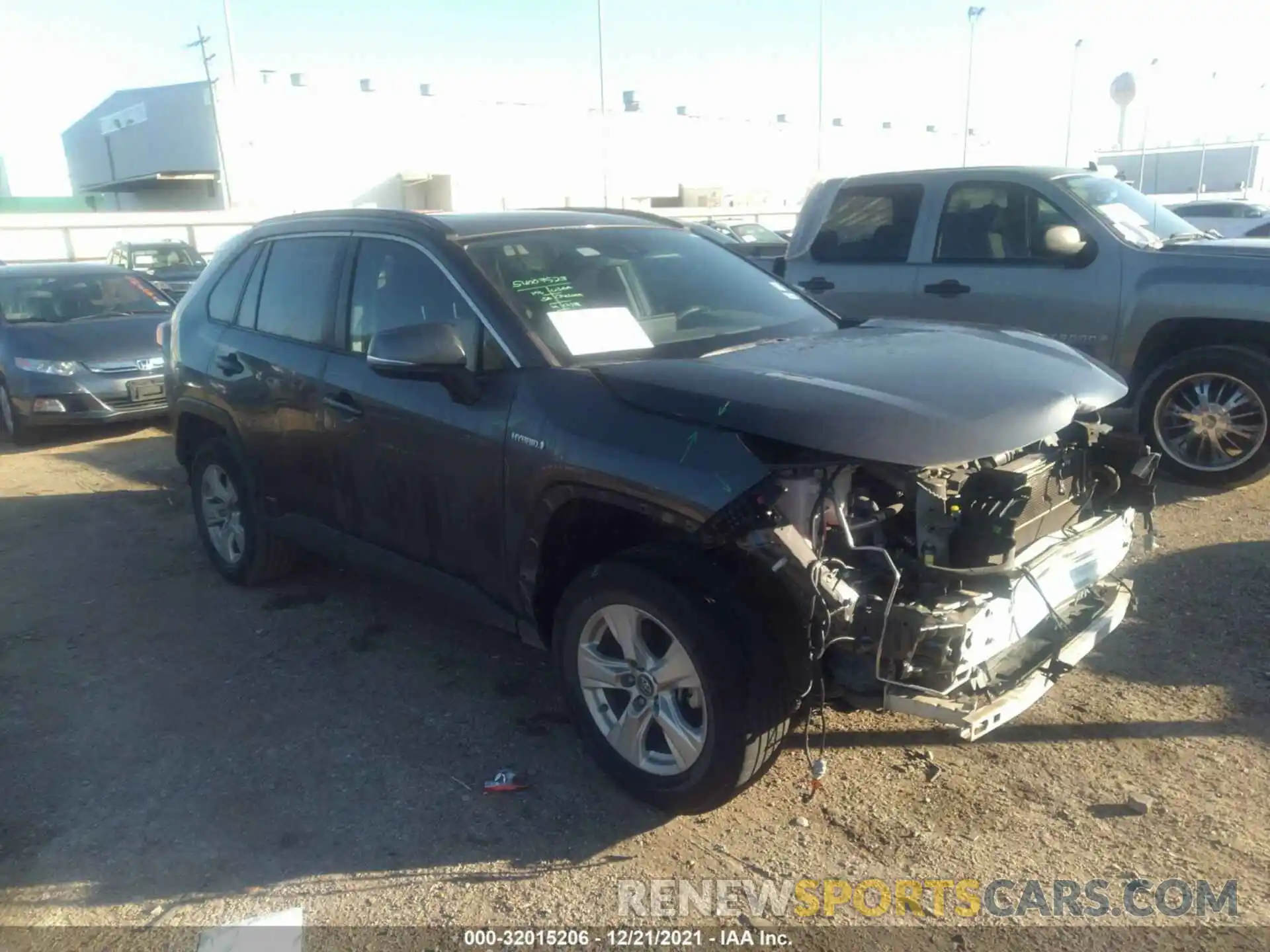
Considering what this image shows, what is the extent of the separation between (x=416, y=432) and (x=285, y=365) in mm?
1078

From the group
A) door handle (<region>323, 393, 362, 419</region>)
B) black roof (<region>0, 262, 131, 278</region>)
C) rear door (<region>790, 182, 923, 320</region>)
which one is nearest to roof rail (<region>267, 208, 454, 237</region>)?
door handle (<region>323, 393, 362, 419</region>)

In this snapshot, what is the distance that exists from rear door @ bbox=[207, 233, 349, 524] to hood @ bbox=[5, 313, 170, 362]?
5202 mm

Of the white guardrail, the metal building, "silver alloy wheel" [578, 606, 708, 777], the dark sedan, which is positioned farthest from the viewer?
the metal building

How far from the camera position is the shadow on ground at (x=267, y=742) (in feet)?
10.5

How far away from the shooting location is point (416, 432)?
388 cm

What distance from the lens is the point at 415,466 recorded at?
392cm

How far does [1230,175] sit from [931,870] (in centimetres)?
5987

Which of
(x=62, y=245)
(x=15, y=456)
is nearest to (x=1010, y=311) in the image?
(x=15, y=456)

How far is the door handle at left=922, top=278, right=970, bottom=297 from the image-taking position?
269 inches

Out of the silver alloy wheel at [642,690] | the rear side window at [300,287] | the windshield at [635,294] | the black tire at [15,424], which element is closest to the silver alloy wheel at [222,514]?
the rear side window at [300,287]

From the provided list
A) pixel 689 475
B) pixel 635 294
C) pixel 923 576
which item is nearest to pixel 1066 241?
pixel 635 294

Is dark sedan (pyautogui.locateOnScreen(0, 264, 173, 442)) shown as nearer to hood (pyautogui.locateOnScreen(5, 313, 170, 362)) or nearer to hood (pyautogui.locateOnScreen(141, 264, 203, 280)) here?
hood (pyautogui.locateOnScreen(5, 313, 170, 362))

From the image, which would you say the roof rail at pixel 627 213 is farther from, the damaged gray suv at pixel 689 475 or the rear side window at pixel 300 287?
the rear side window at pixel 300 287

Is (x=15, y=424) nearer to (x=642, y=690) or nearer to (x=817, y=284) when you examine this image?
(x=817, y=284)
